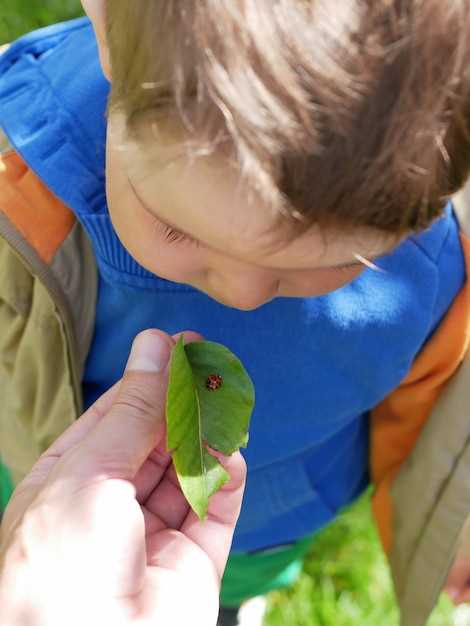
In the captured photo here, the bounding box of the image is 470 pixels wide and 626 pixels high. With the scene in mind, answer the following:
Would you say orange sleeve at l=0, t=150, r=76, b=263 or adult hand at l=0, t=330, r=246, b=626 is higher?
orange sleeve at l=0, t=150, r=76, b=263

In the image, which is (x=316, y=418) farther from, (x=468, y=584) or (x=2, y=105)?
(x=2, y=105)

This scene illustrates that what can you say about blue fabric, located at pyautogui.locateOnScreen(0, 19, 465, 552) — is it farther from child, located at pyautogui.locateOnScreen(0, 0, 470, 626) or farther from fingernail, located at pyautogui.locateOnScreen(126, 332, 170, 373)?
fingernail, located at pyautogui.locateOnScreen(126, 332, 170, 373)

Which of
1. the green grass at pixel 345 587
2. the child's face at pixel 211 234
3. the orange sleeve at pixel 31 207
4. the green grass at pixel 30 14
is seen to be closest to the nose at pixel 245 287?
the child's face at pixel 211 234

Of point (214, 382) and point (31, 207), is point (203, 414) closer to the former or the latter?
point (214, 382)

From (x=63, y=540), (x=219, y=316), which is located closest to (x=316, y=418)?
(x=219, y=316)

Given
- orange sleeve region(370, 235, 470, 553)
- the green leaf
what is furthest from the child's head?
orange sleeve region(370, 235, 470, 553)

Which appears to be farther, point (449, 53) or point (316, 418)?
point (316, 418)
